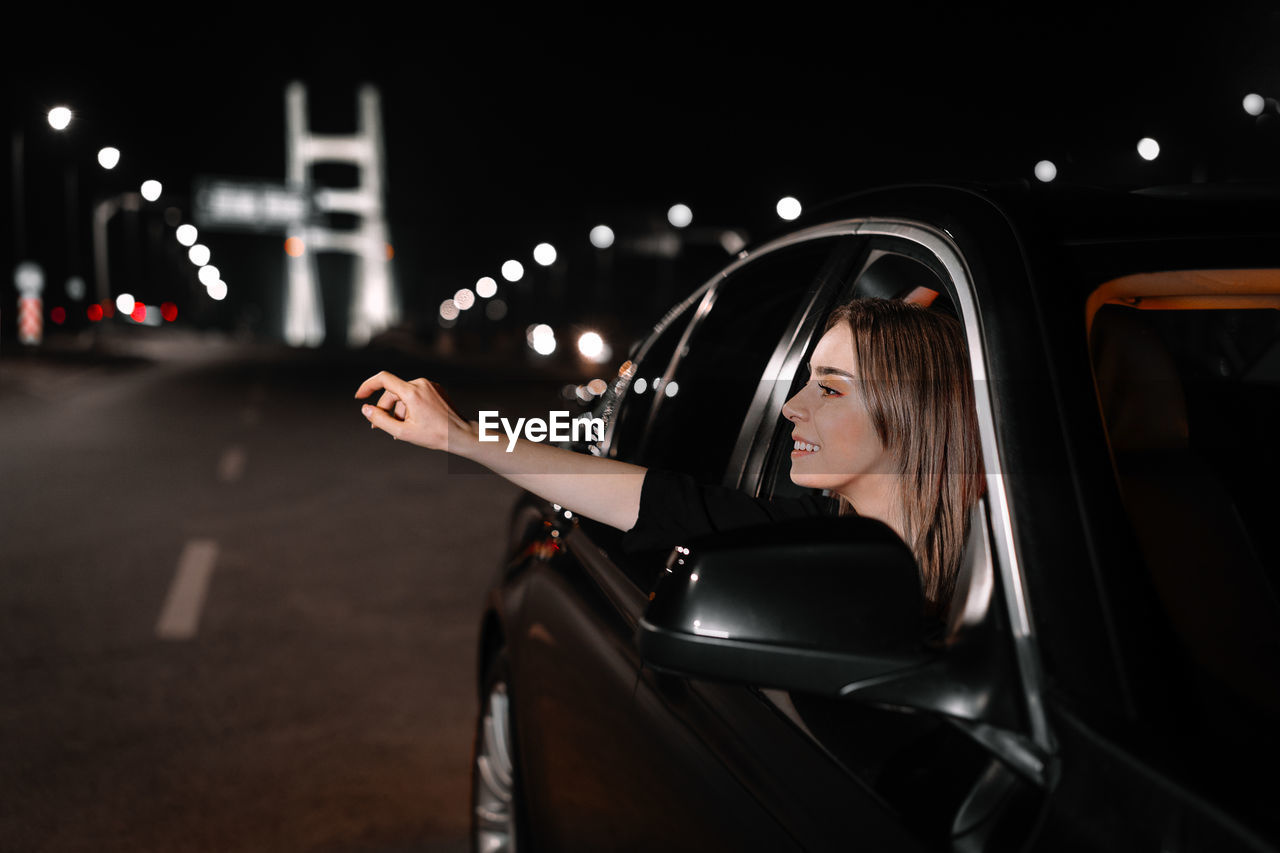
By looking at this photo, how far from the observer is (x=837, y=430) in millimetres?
1806

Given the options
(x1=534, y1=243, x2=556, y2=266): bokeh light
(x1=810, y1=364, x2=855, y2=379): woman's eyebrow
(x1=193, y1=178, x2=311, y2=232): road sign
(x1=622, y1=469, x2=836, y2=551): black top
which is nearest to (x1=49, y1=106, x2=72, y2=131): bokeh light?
(x1=622, y1=469, x2=836, y2=551): black top

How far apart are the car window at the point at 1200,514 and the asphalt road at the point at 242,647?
1125mm

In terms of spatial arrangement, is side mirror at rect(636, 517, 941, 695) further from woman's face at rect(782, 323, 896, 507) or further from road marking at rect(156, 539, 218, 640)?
road marking at rect(156, 539, 218, 640)

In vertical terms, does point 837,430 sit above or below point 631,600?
above

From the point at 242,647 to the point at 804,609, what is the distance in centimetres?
494

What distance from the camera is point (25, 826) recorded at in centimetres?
368

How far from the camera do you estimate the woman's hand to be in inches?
76.6

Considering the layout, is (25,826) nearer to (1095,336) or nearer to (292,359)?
(1095,336)

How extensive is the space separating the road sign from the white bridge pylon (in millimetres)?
1722

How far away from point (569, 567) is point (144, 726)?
2.69 m

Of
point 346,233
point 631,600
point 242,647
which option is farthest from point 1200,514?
point 346,233

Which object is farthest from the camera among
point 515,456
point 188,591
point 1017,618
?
point 188,591

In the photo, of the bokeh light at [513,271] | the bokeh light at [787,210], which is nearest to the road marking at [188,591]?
the bokeh light at [787,210]

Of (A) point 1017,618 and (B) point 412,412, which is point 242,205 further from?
(A) point 1017,618
